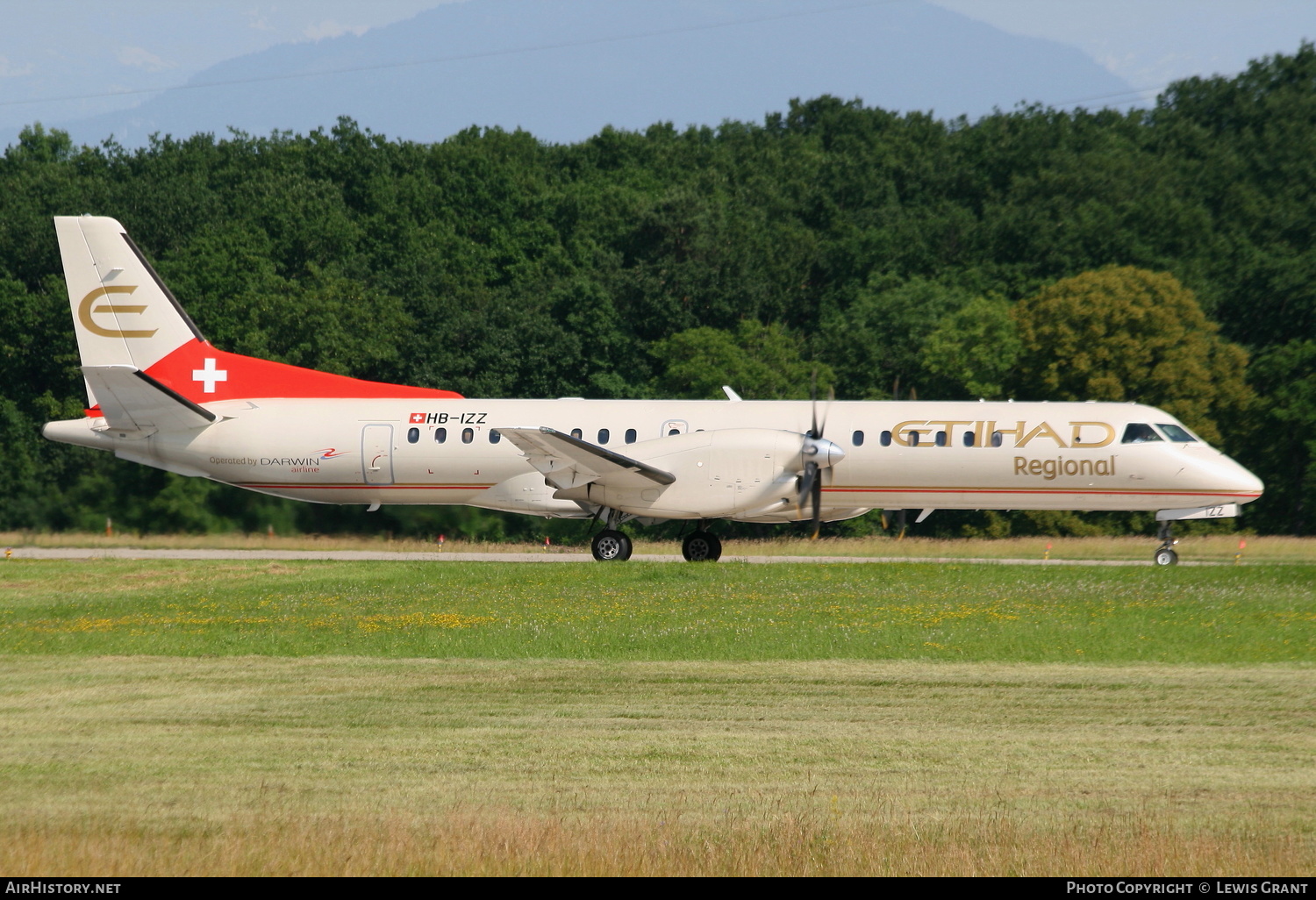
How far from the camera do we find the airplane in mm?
24500

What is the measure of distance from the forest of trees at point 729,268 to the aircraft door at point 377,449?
5378mm

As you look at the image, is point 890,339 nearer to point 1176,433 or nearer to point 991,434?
point 1176,433

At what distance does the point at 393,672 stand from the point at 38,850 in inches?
266

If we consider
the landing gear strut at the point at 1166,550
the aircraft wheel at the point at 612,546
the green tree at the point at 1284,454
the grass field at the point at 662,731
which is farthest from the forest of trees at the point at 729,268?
the grass field at the point at 662,731

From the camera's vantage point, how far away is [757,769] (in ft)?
32.9

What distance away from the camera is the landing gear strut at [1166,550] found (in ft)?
85.0

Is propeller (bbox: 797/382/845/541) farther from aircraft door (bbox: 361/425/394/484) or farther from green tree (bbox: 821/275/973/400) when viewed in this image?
green tree (bbox: 821/275/973/400)

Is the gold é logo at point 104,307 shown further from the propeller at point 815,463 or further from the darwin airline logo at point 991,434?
the darwin airline logo at point 991,434

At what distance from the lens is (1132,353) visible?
134 feet

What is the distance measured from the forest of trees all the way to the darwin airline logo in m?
11.6

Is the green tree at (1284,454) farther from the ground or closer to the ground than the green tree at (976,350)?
closer to the ground

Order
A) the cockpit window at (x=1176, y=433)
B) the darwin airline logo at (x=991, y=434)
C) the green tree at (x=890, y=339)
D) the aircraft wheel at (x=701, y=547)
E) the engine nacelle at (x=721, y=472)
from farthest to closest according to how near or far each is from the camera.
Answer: the green tree at (x=890, y=339)
the aircraft wheel at (x=701, y=547)
the cockpit window at (x=1176, y=433)
the darwin airline logo at (x=991, y=434)
the engine nacelle at (x=721, y=472)

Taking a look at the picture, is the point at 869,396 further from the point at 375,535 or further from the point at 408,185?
the point at 408,185

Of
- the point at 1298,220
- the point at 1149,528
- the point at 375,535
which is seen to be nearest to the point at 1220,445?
the point at 1149,528
